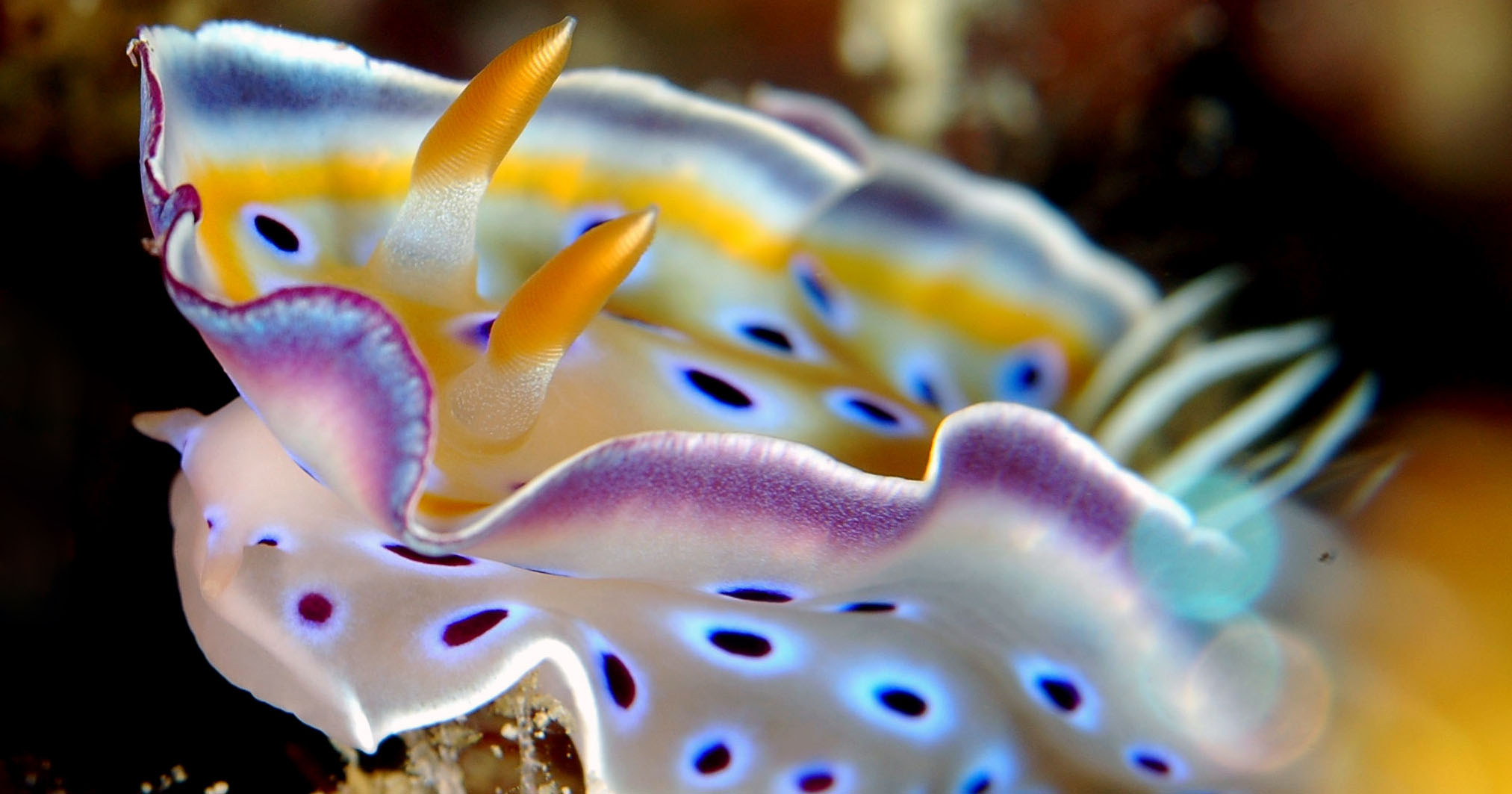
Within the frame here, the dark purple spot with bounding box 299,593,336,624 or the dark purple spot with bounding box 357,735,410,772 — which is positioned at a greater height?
the dark purple spot with bounding box 299,593,336,624

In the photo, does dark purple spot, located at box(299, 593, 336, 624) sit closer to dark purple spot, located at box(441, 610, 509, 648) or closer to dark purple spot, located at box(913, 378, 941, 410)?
dark purple spot, located at box(441, 610, 509, 648)

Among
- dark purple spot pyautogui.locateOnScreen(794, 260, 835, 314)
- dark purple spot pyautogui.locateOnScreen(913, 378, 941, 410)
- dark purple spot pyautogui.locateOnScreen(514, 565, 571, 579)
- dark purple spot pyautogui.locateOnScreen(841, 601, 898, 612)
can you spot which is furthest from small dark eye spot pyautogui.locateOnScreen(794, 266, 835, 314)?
dark purple spot pyautogui.locateOnScreen(514, 565, 571, 579)

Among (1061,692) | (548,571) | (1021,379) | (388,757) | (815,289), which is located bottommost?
(388,757)

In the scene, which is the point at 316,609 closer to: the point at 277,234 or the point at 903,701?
the point at 277,234

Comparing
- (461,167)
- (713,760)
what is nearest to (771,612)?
(713,760)

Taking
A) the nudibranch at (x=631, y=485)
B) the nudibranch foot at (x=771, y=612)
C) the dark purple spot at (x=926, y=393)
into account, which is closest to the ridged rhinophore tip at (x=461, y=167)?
the nudibranch at (x=631, y=485)
